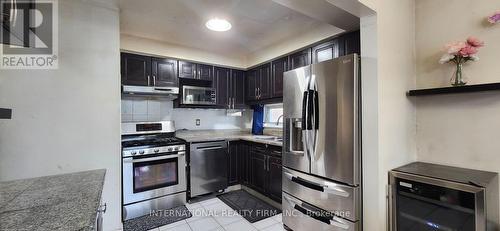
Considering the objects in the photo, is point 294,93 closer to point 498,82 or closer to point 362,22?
point 362,22

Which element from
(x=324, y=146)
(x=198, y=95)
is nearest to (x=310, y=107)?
(x=324, y=146)

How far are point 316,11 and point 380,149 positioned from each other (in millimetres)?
1327

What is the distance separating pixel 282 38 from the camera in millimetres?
2965

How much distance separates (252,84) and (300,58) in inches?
45.2

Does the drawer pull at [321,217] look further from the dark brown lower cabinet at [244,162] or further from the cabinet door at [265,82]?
the cabinet door at [265,82]

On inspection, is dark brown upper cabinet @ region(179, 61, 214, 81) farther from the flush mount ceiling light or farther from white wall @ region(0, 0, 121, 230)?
white wall @ region(0, 0, 121, 230)

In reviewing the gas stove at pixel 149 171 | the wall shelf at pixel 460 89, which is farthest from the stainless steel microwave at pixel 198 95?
the wall shelf at pixel 460 89

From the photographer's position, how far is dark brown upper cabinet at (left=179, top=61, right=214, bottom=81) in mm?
3209

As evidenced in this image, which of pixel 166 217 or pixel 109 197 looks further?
pixel 166 217

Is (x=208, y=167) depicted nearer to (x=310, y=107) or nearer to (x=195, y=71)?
(x=195, y=71)

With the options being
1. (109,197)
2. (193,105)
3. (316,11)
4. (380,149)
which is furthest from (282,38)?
(109,197)

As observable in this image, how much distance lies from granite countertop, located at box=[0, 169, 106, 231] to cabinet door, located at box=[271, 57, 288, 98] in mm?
2379

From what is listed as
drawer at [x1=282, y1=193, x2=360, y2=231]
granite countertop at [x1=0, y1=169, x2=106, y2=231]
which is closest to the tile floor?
drawer at [x1=282, y1=193, x2=360, y2=231]

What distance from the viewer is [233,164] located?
333 cm
